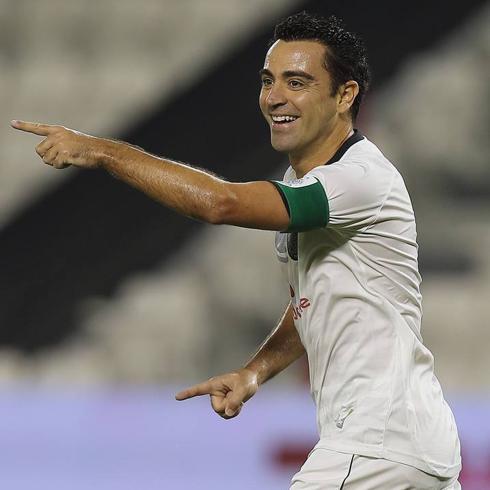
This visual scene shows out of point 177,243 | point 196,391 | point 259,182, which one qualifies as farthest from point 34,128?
point 177,243

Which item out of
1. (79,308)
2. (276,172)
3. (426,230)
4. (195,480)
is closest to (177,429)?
(195,480)

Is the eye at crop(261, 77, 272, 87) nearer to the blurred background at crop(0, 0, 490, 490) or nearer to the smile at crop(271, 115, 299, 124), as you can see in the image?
the smile at crop(271, 115, 299, 124)

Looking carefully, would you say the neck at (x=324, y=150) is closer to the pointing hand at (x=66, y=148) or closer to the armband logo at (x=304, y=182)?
the armband logo at (x=304, y=182)

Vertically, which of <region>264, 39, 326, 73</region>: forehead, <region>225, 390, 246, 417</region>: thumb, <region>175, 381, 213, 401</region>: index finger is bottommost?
<region>225, 390, 246, 417</region>: thumb

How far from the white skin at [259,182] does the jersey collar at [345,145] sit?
24 mm

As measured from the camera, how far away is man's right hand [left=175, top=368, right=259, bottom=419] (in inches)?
88.7

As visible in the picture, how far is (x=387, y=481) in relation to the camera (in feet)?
6.70

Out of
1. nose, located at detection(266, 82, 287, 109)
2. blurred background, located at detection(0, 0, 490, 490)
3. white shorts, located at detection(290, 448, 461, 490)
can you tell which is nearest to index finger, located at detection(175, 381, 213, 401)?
white shorts, located at detection(290, 448, 461, 490)

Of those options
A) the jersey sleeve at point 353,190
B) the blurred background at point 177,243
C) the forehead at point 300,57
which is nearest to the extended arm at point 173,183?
the jersey sleeve at point 353,190

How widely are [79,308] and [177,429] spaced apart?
1281mm

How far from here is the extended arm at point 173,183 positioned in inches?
77.3

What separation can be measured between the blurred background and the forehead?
2.18m

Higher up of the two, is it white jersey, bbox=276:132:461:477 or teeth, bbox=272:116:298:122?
teeth, bbox=272:116:298:122

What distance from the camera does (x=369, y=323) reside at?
82.8 inches
